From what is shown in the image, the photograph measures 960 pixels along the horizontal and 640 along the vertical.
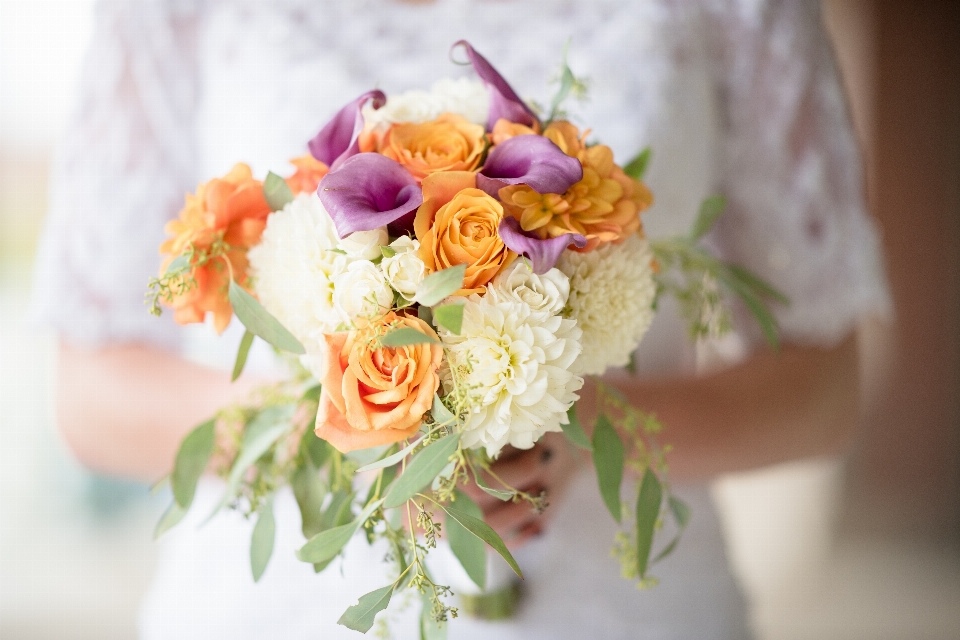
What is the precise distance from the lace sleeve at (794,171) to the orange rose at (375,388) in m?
0.55

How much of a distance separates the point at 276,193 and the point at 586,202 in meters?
0.18

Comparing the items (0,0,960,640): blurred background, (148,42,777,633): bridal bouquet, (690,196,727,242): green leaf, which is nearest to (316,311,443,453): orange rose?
(148,42,777,633): bridal bouquet

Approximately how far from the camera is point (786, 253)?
78 cm

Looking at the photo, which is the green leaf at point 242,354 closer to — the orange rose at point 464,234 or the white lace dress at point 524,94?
the orange rose at point 464,234

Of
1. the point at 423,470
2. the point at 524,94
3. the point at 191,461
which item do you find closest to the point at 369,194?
the point at 423,470

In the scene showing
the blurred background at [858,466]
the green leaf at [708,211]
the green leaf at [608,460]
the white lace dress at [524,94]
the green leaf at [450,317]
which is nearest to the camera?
the green leaf at [450,317]

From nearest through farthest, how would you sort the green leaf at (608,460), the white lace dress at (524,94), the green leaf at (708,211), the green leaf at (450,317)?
the green leaf at (450,317), the green leaf at (608,460), the green leaf at (708,211), the white lace dress at (524,94)

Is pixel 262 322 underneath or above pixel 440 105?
underneath

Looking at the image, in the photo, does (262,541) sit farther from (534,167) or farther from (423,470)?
(534,167)

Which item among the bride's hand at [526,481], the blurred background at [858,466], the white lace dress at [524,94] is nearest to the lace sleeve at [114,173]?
the white lace dress at [524,94]

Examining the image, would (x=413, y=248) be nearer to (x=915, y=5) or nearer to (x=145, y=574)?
(x=915, y=5)

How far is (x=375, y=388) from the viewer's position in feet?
1.14

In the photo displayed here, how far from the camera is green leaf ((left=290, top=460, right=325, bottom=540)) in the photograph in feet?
1.46

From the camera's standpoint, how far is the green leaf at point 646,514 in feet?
1.49
